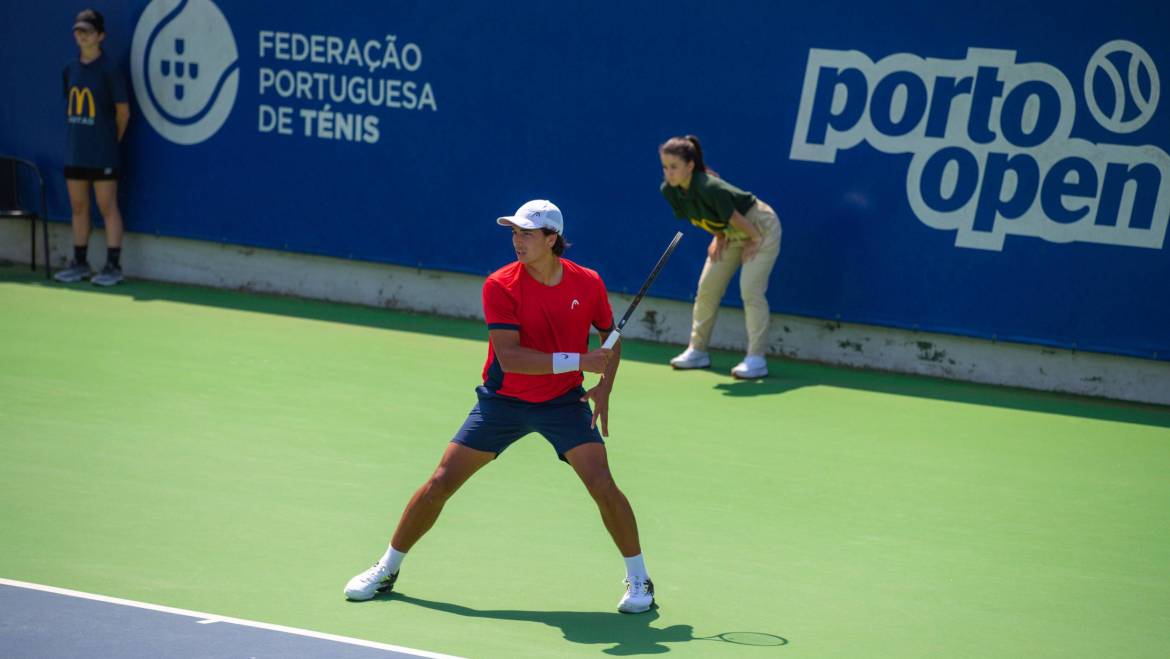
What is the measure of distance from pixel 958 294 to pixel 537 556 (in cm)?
595

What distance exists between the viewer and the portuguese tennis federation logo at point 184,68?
46.1 feet

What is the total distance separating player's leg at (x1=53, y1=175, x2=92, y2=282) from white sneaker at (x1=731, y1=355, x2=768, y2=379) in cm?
680

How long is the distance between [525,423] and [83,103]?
931 cm

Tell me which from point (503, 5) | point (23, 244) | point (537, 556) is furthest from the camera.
A: point (23, 244)

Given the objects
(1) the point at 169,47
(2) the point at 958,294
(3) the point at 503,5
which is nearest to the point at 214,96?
(1) the point at 169,47

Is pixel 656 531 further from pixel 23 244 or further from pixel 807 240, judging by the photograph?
pixel 23 244

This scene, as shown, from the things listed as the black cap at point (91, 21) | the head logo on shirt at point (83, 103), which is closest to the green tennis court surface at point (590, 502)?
the head logo on shirt at point (83, 103)

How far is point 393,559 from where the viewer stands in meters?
6.25

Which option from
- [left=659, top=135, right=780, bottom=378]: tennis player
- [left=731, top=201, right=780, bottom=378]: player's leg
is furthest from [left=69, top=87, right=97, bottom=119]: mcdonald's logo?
[left=731, top=201, right=780, bottom=378]: player's leg

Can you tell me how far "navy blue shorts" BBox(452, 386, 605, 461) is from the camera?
245 inches

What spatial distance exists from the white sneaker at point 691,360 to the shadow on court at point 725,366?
0.35ft

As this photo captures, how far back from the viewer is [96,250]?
1478cm

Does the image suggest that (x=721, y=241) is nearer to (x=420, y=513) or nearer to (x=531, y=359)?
(x=531, y=359)

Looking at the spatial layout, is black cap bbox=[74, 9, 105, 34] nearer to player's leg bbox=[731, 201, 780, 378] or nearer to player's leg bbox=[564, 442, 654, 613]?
player's leg bbox=[731, 201, 780, 378]
